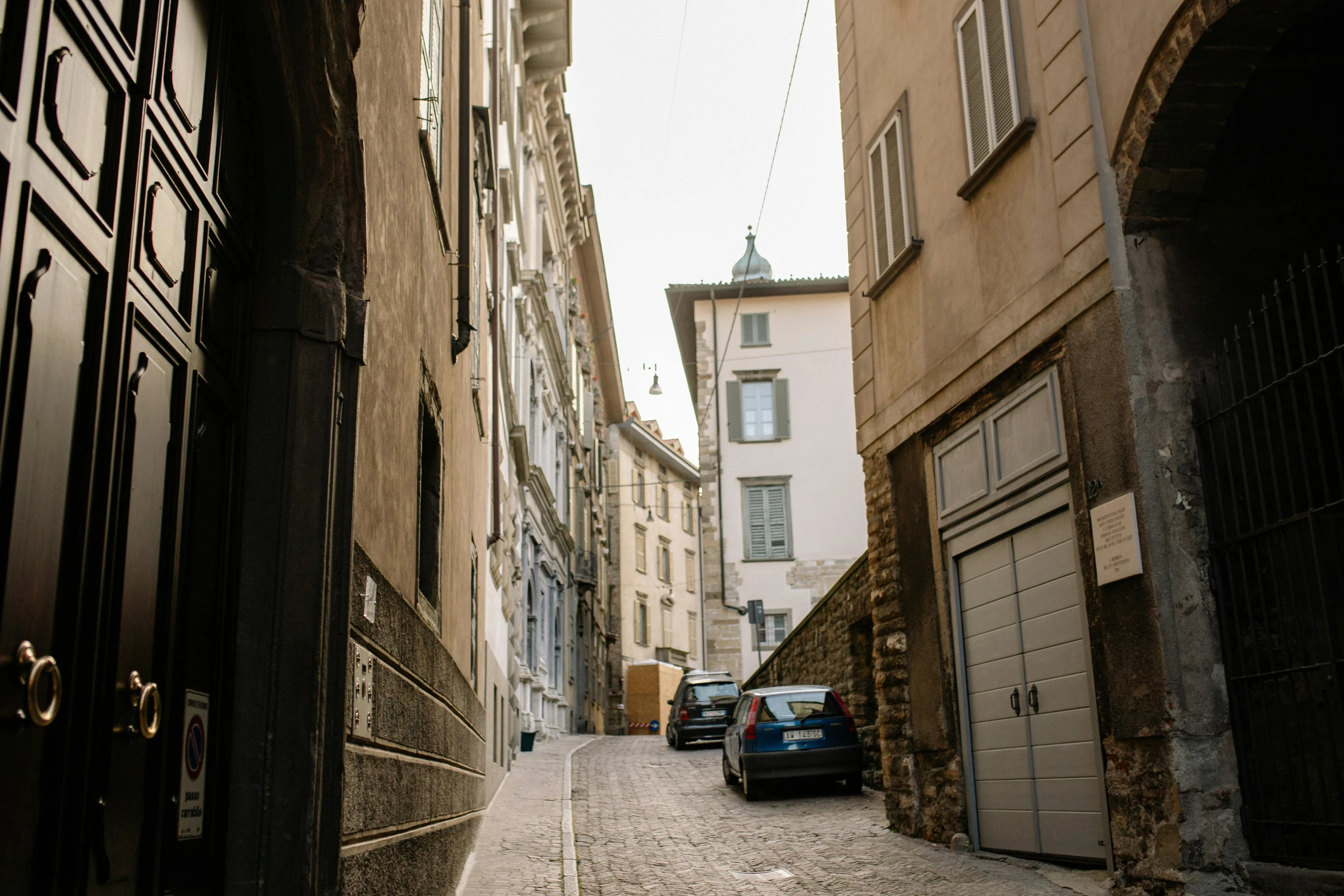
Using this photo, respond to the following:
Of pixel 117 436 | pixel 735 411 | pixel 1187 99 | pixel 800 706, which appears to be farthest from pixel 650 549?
pixel 117 436

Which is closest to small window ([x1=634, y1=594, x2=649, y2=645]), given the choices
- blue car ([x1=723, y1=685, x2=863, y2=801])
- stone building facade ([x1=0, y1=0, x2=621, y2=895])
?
blue car ([x1=723, y1=685, x2=863, y2=801])

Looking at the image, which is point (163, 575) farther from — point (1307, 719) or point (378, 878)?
point (1307, 719)

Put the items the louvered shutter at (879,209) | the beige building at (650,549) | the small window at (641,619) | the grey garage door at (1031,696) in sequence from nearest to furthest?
the grey garage door at (1031,696)
the louvered shutter at (879,209)
the beige building at (650,549)
the small window at (641,619)

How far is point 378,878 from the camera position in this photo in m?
4.50

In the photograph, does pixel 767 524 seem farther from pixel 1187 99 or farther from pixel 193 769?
pixel 193 769

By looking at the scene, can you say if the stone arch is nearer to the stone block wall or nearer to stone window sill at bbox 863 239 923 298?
stone window sill at bbox 863 239 923 298

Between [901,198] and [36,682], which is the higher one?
[901,198]

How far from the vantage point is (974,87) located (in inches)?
366

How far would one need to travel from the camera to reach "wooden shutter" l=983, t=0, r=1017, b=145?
866 cm

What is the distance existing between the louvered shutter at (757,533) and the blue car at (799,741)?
1981 cm

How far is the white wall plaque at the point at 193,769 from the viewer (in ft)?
10.6

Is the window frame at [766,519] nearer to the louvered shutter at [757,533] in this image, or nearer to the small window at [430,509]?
the louvered shutter at [757,533]

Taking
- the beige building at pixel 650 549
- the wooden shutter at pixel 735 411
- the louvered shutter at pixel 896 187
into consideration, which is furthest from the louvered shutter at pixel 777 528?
the louvered shutter at pixel 896 187

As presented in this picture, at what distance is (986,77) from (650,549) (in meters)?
39.5
